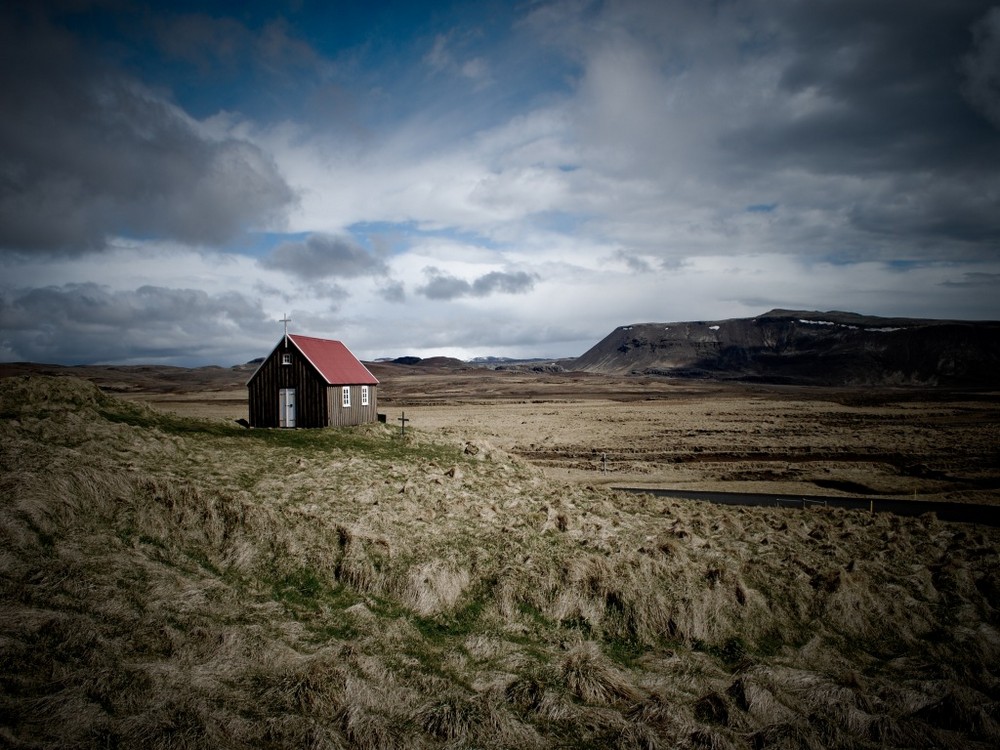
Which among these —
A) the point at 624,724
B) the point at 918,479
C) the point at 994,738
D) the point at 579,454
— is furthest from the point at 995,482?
the point at 624,724

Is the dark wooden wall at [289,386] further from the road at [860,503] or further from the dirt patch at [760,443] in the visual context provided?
the road at [860,503]

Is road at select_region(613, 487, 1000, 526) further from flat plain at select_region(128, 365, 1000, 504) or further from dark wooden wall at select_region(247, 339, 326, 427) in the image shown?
dark wooden wall at select_region(247, 339, 326, 427)

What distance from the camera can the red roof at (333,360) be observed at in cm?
3416

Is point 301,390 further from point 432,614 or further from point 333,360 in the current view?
point 432,614

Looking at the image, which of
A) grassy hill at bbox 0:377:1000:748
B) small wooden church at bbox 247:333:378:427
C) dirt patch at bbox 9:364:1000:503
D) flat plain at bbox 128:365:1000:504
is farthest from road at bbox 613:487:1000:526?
small wooden church at bbox 247:333:378:427

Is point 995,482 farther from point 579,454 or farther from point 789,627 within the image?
point 789,627

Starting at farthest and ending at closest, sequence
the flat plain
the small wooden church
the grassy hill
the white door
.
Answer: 1. the flat plain
2. the white door
3. the small wooden church
4. the grassy hill

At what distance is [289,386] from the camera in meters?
34.6

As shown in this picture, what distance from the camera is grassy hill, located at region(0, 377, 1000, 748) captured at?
8281mm

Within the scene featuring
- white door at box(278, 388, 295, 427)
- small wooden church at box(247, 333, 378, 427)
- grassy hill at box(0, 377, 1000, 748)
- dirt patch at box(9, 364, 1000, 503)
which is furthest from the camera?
dirt patch at box(9, 364, 1000, 503)

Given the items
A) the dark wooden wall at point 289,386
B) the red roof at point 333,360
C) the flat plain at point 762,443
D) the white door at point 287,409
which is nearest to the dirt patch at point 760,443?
the flat plain at point 762,443

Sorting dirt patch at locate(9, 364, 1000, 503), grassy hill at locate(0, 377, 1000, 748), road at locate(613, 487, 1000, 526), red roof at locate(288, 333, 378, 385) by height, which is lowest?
dirt patch at locate(9, 364, 1000, 503)

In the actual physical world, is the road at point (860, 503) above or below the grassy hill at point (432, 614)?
below

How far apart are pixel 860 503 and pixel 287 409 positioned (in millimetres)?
35748
